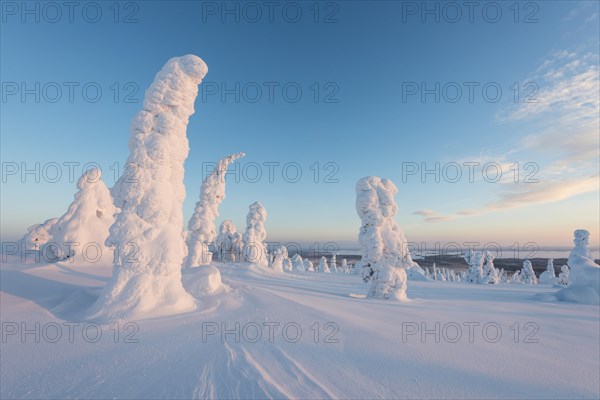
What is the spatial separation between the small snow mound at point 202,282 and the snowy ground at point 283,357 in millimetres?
2662

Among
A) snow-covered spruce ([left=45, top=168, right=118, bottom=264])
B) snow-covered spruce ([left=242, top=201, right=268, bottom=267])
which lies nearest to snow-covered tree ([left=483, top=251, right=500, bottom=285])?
snow-covered spruce ([left=242, top=201, right=268, bottom=267])

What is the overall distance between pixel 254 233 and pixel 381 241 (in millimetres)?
23832

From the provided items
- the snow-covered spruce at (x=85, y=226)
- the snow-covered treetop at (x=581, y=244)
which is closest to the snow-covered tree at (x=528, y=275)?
the snow-covered treetop at (x=581, y=244)

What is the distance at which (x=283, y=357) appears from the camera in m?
4.97

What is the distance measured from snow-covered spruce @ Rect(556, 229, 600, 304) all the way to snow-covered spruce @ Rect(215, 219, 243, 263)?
35.1 metres

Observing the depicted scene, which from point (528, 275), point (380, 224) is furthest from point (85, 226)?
point (528, 275)

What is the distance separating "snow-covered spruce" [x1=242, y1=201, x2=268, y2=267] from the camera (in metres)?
36.3

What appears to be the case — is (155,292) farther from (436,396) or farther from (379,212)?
(379,212)

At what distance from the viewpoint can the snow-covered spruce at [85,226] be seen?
20.3 metres

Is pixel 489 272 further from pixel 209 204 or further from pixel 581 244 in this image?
pixel 209 204

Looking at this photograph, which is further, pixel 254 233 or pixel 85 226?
pixel 254 233

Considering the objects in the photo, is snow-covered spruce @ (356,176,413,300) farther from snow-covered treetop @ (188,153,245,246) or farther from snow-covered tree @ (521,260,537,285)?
snow-covered tree @ (521,260,537,285)

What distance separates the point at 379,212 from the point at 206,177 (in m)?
16.8

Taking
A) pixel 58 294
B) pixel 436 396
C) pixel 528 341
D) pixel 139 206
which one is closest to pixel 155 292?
pixel 139 206
